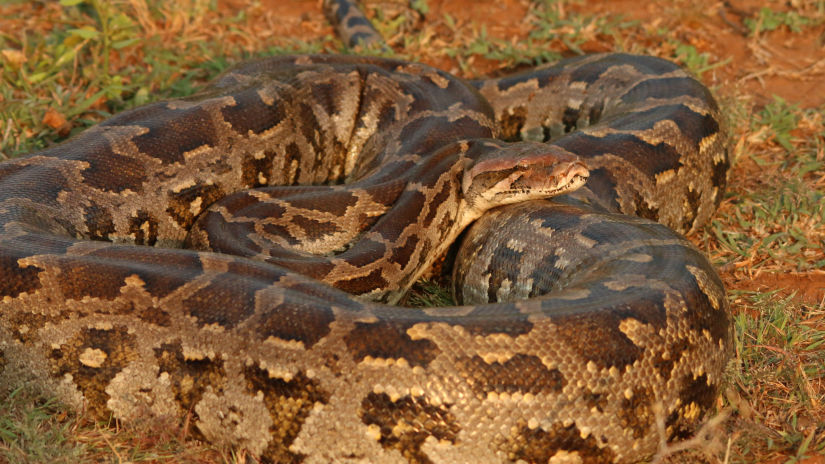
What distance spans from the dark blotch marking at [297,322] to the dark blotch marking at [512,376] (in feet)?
2.65

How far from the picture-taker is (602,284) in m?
5.41

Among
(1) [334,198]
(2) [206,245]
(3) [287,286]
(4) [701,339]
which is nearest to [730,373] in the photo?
(4) [701,339]

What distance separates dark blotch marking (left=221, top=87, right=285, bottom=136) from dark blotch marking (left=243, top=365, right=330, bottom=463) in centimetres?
331

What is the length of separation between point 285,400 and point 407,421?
0.71m

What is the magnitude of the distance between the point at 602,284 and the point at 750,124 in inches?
186

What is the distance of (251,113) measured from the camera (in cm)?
784

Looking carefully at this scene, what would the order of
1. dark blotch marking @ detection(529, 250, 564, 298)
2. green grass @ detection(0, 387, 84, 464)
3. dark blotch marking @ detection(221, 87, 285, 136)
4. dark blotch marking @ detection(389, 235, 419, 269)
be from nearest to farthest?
1. green grass @ detection(0, 387, 84, 464)
2. dark blotch marking @ detection(529, 250, 564, 298)
3. dark blotch marking @ detection(389, 235, 419, 269)
4. dark blotch marking @ detection(221, 87, 285, 136)

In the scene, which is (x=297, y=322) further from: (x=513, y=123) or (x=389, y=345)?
(x=513, y=123)

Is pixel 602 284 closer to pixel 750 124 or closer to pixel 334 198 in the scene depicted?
pixel 334 198

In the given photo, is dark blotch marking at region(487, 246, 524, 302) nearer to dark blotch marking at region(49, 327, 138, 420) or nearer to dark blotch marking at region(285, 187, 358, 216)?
dark blotch marking at region(285, 187, 358, 216)

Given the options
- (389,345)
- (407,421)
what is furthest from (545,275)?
(407,421)

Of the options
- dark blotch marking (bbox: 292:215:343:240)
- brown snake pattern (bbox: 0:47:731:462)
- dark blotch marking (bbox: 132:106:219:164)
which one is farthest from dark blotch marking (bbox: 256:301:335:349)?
dark blotch marking (bbox: 132:106:219:164)

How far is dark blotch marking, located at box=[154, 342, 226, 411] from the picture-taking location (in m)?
5.07

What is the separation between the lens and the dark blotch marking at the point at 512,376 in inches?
184
